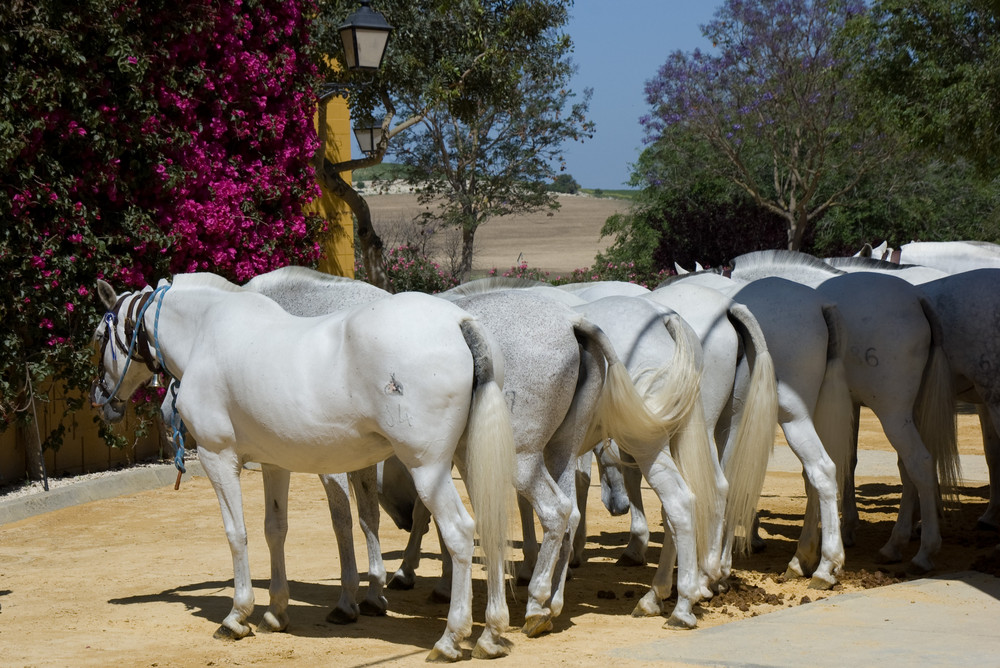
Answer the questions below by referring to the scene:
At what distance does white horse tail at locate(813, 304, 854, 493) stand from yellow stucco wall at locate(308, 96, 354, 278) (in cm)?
959

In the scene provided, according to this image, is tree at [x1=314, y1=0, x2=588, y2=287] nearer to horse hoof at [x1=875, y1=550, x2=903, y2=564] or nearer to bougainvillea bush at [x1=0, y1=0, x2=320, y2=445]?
bougainvillea bush at [x1=0, y1=0, x2=320, y2=445]

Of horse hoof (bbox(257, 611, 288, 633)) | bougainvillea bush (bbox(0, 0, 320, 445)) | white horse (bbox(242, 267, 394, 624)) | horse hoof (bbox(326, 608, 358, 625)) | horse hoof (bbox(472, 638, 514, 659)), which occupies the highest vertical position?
bougainvillea bush (bbox(0, 0, 320, 445))

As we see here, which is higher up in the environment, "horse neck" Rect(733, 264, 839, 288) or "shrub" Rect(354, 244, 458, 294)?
"horse neck" Rect(733, 264, 839, 288)

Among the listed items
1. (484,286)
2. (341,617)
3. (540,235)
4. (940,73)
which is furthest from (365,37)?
(540,235)

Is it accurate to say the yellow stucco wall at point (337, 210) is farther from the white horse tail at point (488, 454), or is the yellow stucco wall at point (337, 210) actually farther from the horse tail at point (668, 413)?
the white horse tail at point (488, 454)

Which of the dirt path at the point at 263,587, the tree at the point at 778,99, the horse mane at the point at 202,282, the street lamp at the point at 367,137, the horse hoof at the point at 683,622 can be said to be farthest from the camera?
the tree at the point at 778,99

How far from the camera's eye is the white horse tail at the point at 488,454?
5.04 metres

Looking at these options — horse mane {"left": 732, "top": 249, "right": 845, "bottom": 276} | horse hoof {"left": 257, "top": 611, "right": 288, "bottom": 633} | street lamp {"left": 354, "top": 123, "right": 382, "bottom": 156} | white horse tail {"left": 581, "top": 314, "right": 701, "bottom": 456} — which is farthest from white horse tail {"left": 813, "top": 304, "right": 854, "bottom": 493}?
street lamp {"left": 354, "top": 123, "right": 382, "bottom": 156}

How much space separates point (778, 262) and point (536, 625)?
3846 mm

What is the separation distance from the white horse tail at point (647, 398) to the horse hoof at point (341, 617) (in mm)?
1693

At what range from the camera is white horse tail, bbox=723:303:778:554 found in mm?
6551

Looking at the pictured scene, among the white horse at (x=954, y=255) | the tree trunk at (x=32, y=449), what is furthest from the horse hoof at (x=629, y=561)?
the tree trunk at (x=32, y=449)

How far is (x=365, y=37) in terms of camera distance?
35.1ft

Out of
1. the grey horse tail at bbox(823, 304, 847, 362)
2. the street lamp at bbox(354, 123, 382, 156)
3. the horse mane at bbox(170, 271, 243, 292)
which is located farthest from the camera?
the street lamp at bbox(354, 123, 382, 156)
